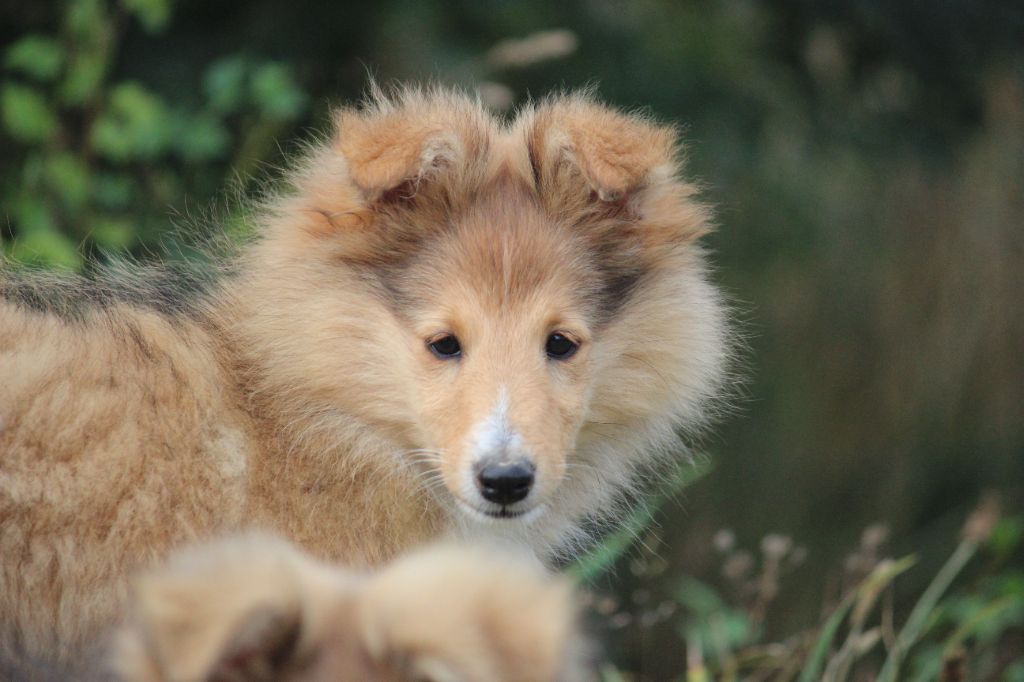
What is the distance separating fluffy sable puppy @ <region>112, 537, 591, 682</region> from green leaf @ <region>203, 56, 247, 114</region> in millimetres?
4164

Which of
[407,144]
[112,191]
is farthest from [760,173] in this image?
[407,144]

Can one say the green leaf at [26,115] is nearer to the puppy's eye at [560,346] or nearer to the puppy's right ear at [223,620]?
the puppy's eye at [560,346]

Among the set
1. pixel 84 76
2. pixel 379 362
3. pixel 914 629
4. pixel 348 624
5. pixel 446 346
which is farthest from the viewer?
pixel 84 76

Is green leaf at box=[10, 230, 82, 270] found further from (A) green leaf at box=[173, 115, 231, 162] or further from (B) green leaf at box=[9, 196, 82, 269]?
(A) green leaf at box=[173, 115, 231, 162]

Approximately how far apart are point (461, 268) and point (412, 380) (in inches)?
15.0

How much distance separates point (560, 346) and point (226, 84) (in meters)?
2.79

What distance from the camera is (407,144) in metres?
3.91

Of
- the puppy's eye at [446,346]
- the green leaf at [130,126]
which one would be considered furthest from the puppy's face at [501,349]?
the green leaf at [130,126]

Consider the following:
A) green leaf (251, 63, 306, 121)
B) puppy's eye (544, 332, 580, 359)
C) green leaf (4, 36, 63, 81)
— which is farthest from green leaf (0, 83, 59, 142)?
puppy's eye (544, 332, 580, 359)

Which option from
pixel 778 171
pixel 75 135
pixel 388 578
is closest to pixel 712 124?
pixel 778 171

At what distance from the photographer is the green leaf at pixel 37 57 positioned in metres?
6.09

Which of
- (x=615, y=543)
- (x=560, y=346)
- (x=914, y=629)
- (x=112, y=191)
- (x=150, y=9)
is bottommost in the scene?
(x=914, y=629)

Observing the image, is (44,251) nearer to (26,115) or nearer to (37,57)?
(26,115)

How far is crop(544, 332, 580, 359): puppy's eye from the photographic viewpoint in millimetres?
4062
